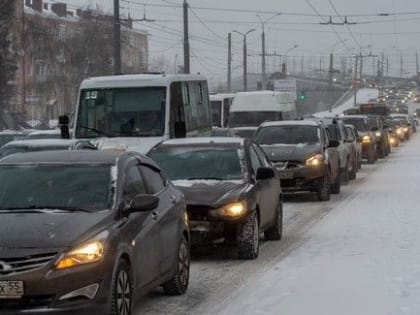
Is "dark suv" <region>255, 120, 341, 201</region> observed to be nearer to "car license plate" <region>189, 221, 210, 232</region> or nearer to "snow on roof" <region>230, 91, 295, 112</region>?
"car license plate" <region>189, 221, 210, 232</region>

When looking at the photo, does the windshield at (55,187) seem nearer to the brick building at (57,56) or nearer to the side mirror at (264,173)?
the side mirror at (264,173)

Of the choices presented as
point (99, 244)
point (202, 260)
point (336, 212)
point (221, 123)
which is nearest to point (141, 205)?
point (99, 244)

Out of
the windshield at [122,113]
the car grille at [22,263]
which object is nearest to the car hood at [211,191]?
the car grille at [22,263]

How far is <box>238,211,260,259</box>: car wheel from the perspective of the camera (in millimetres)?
11422

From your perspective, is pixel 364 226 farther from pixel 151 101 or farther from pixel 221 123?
pixel 221 123

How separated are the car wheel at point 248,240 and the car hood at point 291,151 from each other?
777cm

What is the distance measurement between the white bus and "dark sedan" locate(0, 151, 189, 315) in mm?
9736

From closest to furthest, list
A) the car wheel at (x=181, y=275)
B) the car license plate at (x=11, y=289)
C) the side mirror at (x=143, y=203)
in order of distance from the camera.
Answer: the car license plate at (x=11, y=289) → the side mirror at (x=143, y=203) → the car wheel at (x=181, y=275)

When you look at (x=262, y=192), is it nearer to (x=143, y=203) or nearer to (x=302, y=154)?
(x=143, y=203)

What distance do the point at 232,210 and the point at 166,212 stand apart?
103 inches

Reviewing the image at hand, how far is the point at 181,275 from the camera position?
9.17 meters

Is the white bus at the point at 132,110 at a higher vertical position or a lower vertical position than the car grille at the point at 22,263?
higher

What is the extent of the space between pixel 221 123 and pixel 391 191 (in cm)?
1815

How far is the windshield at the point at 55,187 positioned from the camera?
7816 millimetres
